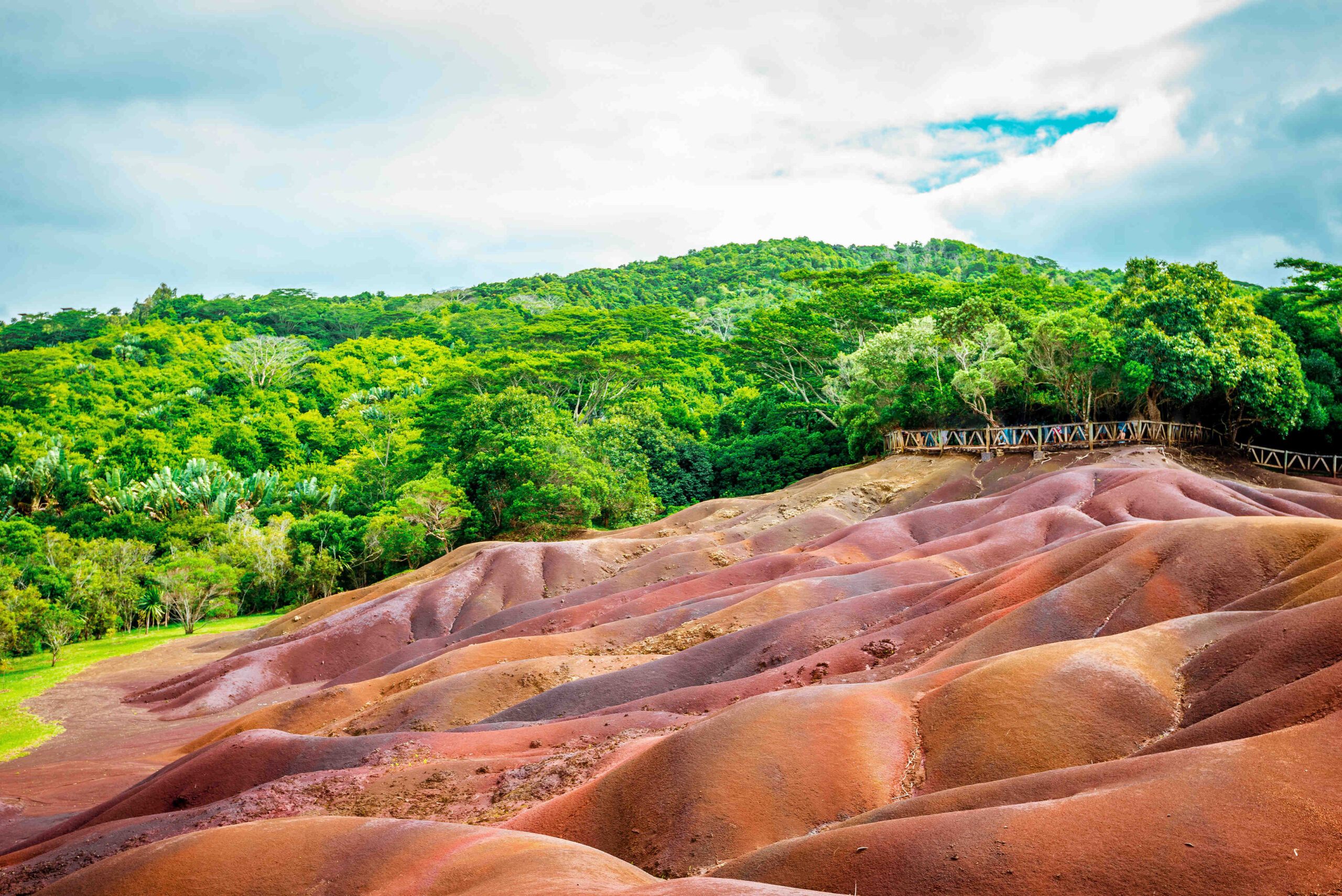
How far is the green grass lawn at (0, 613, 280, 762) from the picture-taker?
2772 centimetres

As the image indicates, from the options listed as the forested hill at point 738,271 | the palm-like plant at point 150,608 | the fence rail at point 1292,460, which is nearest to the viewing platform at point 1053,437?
the fence rail at point 1292,460

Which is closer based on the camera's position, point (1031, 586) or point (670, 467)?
point (1031, 586)

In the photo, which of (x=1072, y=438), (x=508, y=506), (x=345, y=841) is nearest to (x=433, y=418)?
(x=508, y=506)

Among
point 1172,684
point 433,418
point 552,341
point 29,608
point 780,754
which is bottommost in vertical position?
point 29,608

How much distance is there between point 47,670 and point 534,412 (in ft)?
83.4

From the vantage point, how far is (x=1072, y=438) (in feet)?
139

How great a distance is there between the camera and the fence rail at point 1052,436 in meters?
41.3

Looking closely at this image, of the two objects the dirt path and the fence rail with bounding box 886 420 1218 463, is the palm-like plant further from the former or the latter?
the fence rail with bounding box 886 420 1218 463

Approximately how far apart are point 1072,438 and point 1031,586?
87.7ft

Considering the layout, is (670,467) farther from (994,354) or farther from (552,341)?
(994,354)

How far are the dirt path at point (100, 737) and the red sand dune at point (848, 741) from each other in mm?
1018

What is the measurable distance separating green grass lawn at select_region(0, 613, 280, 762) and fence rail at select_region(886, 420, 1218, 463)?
36437 mm

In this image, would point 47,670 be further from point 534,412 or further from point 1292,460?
point 1292,460

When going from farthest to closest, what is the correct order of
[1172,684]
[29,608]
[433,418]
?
[433,418]
[29,608]
[1172,684]
